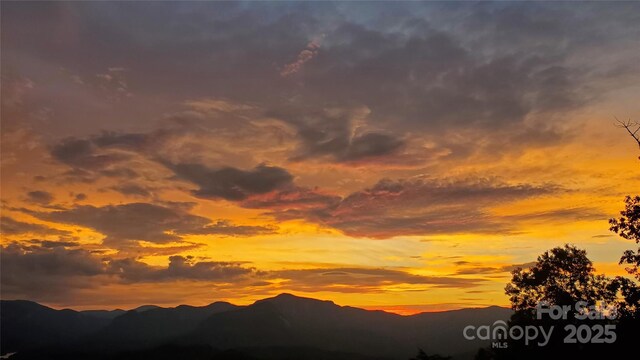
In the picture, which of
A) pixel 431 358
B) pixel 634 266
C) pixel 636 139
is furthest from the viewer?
pixel 431 358

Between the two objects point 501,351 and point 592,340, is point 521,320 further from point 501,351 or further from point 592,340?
point 592,340

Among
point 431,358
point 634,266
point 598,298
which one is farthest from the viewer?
point 598,298

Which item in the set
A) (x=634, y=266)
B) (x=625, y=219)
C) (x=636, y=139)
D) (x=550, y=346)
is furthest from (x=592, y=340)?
(x=636, y=139)

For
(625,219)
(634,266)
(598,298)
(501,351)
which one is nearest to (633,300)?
(634,266)

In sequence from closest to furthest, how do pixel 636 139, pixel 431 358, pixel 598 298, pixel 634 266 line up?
pixel 636 139
pixel 634 266
pixel 431 358
pixel 598 298

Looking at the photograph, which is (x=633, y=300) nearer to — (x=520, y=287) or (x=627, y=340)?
(x=627, y=340)

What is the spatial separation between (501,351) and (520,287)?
8903mm

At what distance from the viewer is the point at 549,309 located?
54.6 m

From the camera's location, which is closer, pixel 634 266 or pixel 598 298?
pixel 634 266

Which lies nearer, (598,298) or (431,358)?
(431,358)

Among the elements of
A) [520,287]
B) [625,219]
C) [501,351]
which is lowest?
[501,351]

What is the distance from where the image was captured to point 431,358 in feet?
160

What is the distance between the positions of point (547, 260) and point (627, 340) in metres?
15.8

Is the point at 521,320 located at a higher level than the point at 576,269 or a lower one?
lower
